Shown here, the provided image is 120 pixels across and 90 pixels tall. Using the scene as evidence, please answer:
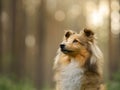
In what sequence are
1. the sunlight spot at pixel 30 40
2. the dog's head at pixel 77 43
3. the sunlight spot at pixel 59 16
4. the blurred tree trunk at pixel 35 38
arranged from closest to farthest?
the dog's head at pixel 77 43 < the blurred tree trunk at pixel 35 38 < the sunlight spot at pixel 30 40 < the sunlight spot at pixel 59 16

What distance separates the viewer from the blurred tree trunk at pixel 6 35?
31.0 meters

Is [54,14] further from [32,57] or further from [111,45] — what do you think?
[111,45]

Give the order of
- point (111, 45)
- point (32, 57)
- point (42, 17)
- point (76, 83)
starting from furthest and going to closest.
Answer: point (32, 57) → point (42, 17) → point (111, 45) → point (76, 83)

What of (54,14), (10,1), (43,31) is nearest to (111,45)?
(10,1)

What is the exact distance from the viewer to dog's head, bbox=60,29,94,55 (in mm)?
9927

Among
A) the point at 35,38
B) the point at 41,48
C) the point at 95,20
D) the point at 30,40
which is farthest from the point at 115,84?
the point at 30,40

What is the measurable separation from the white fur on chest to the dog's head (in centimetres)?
27

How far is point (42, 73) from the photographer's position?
37.8 metres

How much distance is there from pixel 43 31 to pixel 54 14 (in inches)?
483

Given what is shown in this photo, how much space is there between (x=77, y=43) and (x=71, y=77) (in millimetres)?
770

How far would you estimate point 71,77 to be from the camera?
973 centimetres

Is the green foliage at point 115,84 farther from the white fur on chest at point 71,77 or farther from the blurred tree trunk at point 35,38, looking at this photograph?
the blurred tree trunk at point 35,38

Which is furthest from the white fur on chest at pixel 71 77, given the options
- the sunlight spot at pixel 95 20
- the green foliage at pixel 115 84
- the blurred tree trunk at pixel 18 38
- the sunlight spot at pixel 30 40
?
the sunlight spot at pixel 30 40

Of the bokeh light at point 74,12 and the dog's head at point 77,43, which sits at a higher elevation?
the bokeh light at point 74,12
